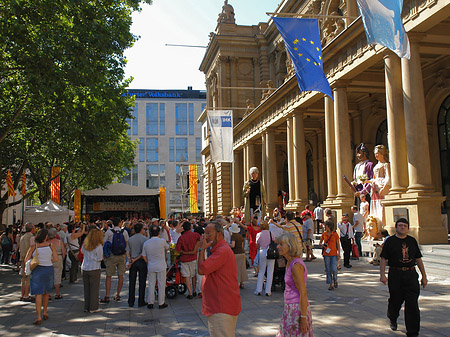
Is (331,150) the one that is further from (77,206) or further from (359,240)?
(77,206)

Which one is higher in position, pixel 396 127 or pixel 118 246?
pixel 396 127

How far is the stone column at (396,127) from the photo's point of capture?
1375 centimetres

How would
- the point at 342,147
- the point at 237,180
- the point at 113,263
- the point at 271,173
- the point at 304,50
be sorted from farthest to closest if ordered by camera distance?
1. the point at 237,180
2. the point at 271,173
3. the point at 342,147
4. the point at 304,50
5. the point at 113,263

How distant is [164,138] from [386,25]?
7904 cm

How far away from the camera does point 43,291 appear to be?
7934mm

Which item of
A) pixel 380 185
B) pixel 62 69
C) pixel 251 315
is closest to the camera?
pixel 251 315

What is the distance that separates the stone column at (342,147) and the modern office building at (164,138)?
229 ft

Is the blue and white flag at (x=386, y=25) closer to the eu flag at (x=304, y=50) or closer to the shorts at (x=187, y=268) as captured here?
the eu flag at (x=304, y=50)

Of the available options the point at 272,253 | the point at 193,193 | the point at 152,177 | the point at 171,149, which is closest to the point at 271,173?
the point at 193,193

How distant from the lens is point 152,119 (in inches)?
3487

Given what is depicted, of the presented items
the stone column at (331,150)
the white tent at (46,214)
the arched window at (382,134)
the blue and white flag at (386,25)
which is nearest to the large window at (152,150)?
the white tent at (46,214)

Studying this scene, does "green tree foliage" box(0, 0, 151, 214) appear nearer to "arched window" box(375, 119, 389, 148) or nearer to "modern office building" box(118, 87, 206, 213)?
"arched window" box(375, 119, 389, 148)

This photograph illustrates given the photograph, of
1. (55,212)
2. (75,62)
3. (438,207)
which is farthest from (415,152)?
(55,212)

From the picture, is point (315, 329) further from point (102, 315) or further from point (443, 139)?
point (443, 139)
